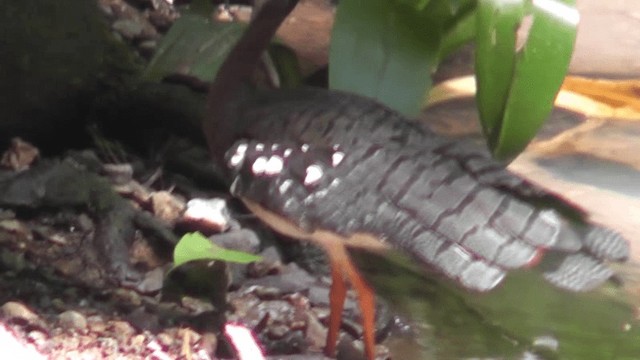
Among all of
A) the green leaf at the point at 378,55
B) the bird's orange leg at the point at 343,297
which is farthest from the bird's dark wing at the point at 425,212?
the green leaf at the point at 378,55

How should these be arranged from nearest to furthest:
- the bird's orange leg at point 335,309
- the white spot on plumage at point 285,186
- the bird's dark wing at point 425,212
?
the bird's dark wing at point 425,212 → the white spot on plumage at point 285,186 → the bird's orange leg at point 335,309

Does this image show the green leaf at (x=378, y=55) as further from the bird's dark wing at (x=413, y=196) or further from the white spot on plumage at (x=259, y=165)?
the white spot on plumage at (x=259, y=165)

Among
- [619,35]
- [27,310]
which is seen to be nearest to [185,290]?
[27,310]

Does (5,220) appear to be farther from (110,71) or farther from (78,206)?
(110,71)

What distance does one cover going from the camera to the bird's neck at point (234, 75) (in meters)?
1.55

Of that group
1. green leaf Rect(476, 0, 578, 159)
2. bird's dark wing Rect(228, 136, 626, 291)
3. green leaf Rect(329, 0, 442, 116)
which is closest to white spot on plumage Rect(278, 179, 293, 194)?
bird's dark wing Rect(228, 136, 626, 291)

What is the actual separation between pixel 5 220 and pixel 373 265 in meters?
0.70

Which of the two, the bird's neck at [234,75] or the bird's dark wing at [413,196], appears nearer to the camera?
the bird's dark wing at [413,196]

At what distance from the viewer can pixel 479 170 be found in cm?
138

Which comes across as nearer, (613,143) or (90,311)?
(90,311)

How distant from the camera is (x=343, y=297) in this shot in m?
1.56

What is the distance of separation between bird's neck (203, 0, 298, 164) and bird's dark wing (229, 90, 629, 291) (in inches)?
3.0

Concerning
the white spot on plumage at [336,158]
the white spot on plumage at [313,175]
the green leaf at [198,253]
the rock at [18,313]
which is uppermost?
the white spot on plumage at [336,158]

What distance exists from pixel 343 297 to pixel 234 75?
407 mm
